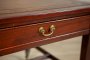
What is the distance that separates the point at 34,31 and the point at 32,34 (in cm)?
2

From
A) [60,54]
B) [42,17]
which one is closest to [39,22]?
[42,17]

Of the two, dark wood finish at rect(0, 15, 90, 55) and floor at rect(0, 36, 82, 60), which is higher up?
dark wood finish at rect(0, 15, 90, 55)

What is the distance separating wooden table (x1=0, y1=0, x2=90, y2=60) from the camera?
0.67 m

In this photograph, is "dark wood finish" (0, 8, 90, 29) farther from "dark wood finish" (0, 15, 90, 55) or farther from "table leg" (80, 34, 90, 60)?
"table leg" (80, 34, 90, 60)

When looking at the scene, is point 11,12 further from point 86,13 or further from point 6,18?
point 86,13

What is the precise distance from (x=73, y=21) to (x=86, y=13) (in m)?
0.09

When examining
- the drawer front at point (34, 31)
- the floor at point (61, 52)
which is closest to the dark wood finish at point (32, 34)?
the drawer front at point (34, 31)

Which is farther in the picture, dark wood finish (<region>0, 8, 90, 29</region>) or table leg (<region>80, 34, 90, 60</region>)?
table leg (<region>80, 34, 90, 60</region>)

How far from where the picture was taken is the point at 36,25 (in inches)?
29.1

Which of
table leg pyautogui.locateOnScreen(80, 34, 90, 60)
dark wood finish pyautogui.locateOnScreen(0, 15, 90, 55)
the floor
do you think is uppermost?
dark wood finish pyautogui.locateOnScreen(0, 15, 90, 55)

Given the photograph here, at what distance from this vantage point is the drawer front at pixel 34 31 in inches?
26.7

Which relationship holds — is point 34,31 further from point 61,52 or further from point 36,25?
point 61,52

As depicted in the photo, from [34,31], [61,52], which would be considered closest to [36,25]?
[34,31]

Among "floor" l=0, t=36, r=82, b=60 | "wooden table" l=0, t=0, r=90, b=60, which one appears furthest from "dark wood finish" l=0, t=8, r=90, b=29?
"floor" l=0, t=36, r=82, b=60
